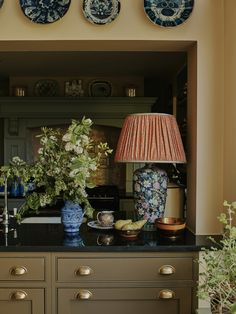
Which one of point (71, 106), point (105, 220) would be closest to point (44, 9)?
point (105, 220)

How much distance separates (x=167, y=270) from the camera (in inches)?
74.7

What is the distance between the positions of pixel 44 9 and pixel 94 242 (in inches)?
55.0

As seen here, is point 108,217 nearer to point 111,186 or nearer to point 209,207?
point 209,207

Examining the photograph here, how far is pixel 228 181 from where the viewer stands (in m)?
2.04

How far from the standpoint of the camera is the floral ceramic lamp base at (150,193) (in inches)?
87.5

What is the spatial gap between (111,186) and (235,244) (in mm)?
4179

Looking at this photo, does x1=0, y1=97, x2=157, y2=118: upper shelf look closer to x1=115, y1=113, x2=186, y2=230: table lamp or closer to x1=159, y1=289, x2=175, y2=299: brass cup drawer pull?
x1=115, y1=113, x2=186, y2=230: table lamp

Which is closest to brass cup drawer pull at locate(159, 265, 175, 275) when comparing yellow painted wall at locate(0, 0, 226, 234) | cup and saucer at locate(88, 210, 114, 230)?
yellow painted wall at locate(0, 0, 226, 234)

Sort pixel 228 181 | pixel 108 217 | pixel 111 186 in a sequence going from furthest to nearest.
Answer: pixel 111 186 → pixel 108 217 → pixel 228 181

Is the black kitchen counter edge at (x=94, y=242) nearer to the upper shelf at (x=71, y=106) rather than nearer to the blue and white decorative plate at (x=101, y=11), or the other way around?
the blue and white decorative plate at (x=101, y=11)

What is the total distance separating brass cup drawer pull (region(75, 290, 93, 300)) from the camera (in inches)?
74.3

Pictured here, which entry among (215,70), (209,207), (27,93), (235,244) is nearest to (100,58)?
(27,93)

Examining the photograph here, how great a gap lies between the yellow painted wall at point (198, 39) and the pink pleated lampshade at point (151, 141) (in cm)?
15

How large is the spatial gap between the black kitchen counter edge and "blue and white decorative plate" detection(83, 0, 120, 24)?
4.18 feet
